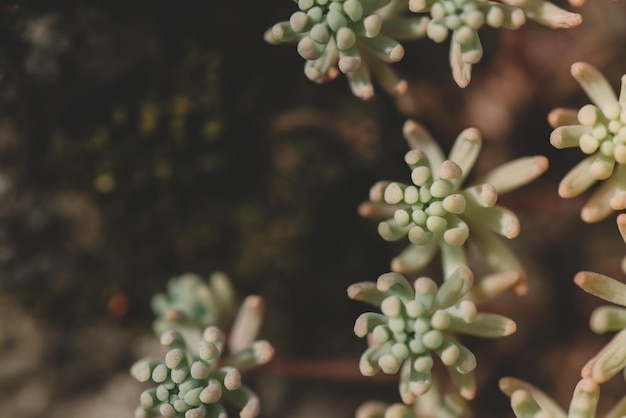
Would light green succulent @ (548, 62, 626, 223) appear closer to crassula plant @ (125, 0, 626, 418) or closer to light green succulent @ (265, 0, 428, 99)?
crassula plant @ (125, 0, 626, 418)

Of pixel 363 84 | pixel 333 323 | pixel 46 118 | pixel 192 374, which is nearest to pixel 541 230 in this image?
pixel 333 323

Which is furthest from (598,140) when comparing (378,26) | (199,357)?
(199,357)

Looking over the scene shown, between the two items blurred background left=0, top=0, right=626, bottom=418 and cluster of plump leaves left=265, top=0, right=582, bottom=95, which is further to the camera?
blurred background left=0, top=0, right=626, bottom=418

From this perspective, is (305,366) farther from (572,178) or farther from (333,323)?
(572,178)

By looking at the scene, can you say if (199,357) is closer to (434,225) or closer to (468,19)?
(434,225)

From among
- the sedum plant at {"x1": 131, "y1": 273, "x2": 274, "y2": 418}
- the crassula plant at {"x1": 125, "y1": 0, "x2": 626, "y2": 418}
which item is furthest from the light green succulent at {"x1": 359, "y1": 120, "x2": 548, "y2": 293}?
the sedum plant at {"x1": 131, "y1": 273, "x2": 274, "y2": 418}

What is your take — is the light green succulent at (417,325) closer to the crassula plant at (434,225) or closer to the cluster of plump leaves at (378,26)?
the crassula plant at (434,225)
